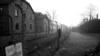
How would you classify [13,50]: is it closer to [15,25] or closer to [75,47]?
[75,47]

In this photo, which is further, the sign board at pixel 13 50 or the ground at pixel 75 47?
the ground at pixel 75 47

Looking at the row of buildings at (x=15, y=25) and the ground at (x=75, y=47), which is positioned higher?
the row of buildings at (x=15, y=25)

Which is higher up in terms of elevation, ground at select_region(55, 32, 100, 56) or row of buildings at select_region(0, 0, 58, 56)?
row of buildings at select_region(0, 0, 58, 56)

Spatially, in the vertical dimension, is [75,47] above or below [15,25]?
below

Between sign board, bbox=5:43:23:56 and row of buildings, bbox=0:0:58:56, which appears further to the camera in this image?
row of buildings, bbox=0:0:58:56

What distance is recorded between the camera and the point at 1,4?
59.9 feet

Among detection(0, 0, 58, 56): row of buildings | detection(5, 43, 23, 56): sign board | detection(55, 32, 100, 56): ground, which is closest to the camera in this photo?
detection(5, 43, 23, 56): sign board

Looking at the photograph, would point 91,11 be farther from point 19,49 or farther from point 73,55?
point 19,49

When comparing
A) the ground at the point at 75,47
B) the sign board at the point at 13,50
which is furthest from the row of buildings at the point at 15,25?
the ground at the point at 75,47

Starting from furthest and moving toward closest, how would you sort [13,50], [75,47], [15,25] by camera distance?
[15,25] < [75,47] < [13,50]

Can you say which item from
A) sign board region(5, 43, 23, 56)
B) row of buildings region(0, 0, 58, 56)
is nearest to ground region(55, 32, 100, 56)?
row of buildings region(0, 0, 58, 56)

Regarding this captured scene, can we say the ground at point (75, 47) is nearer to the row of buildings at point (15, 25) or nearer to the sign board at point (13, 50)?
the row of buildings at point (15, 25)

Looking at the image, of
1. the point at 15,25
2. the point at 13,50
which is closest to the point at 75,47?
the point at 13,50

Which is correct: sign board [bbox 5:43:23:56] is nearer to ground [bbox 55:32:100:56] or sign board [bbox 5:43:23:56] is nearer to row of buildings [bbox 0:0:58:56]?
row of buildings [bbox 0:0:58:56]
